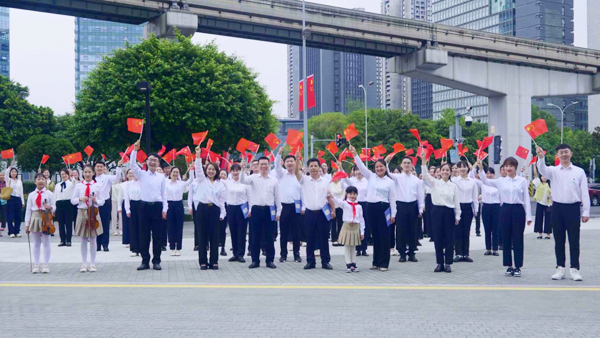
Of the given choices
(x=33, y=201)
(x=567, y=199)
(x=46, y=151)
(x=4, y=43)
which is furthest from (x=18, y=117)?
(x=4, y=43)

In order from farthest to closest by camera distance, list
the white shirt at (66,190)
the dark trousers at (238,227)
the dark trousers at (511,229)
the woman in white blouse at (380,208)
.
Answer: the white shirt at (66,190) < the dark trousers at (238,227) < the woman in white blouse at (380,208) < the dark trousers at (511,229)

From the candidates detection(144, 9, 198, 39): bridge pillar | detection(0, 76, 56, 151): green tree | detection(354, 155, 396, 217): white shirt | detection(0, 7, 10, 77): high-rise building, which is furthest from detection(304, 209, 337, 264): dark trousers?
detection(0, 7, 10, 77): high-rise building

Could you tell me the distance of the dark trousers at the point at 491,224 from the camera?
15094 mm

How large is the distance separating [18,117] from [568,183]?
59.4 meters

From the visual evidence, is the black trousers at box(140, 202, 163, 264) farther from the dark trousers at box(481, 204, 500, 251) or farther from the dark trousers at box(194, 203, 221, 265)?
the dark trousers at box(481, 204, 500, 251)

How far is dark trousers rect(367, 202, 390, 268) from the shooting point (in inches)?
476

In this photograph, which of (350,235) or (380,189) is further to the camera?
(380,189)

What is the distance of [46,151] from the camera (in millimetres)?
47656

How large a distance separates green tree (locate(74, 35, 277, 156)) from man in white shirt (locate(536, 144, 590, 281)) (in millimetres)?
19720

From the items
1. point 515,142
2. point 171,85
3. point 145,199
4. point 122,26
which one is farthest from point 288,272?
point 122,26

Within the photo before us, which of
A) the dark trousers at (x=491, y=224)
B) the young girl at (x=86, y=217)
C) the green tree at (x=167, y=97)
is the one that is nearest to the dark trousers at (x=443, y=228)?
the dark trousers at (x=491, y=224)

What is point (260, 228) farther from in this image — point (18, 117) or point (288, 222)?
point (18, 117)

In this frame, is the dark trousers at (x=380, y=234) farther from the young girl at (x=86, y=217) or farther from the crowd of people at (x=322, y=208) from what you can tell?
the young girl at (x=86, y=217)

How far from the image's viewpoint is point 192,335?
22.5 ft
